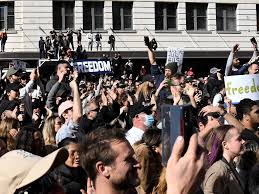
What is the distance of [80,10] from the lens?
1551 inches

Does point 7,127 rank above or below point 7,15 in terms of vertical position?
below

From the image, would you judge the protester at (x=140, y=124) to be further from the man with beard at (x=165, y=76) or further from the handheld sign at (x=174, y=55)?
the handheld sign at (x=174, y=55)

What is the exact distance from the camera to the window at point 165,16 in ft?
134

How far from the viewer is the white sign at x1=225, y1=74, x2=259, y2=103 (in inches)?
396

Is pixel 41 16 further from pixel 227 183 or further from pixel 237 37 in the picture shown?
pixel 227 183

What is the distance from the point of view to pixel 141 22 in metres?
40.3

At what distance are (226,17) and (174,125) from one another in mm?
40132

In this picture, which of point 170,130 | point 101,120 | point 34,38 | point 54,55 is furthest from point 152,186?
point 34,38

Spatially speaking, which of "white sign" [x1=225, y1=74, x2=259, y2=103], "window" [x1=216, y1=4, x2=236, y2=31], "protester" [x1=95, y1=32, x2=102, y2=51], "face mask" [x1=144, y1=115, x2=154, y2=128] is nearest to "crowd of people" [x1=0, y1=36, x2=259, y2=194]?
"face mask" [x1=144, y1=115, x2=154, y2=128]

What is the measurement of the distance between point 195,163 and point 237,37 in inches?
1575

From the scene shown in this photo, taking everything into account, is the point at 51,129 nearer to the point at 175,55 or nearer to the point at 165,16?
the point at 175,55

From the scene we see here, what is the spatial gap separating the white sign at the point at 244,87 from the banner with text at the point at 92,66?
834cm

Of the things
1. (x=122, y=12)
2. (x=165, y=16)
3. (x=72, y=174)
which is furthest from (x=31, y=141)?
(x=165, y=16)

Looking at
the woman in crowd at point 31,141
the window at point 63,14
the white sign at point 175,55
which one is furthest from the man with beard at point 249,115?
the window at point 63,14
